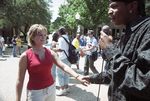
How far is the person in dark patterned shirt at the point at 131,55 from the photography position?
899mm

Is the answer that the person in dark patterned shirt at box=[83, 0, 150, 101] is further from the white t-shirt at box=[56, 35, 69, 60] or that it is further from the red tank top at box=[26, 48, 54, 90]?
the white t-shirt at box=[56, 35, 69, 60]

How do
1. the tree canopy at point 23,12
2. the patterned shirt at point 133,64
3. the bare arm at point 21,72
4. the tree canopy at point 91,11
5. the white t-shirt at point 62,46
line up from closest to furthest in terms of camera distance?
the patterned shirt at point 133,64 → the bare arm at point 21,72 → the white t-shirt at point 62,46 → the tree canopy at point 23,12 → the tree canopy at point 91,11

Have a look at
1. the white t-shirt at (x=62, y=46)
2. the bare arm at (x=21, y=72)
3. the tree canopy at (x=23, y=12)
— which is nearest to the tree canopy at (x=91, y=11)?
the tree canopy at (x=23, y=12)

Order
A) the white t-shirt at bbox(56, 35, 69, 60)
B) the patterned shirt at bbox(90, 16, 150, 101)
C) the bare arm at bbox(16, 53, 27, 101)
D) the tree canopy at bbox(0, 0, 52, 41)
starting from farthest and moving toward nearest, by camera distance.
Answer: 1. the tree canopy at bbox(0, 0, 52, 41)
2. the white t-shirt at bbox(56, 35, 69, 60)
3. the bare arm at bbox(16, 53, 27, 101)
4. the patterned shirt at bbox(90, 16, 150, 101)

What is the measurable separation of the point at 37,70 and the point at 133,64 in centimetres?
151

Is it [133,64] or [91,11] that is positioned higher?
[91,11]

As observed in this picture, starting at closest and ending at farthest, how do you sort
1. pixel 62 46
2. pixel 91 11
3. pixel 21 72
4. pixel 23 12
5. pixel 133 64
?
pixel 133 64 → pixel 21 72 → pixel 62 46 → pixel 23 12 → pixel 91 11

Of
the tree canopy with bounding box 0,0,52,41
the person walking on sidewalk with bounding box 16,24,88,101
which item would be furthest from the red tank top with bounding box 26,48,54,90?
the tree canopy with bounding box 0,0,52,41

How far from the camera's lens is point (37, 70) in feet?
6.68

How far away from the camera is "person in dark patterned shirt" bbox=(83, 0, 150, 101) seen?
0.90m

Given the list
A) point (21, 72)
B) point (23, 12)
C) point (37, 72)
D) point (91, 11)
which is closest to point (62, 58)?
point (37, 72)

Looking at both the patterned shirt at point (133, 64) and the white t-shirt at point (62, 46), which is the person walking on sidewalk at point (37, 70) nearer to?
the patterned shirt at point (133, 64)

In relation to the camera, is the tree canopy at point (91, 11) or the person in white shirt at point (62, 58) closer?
the person in white shirt at point (62, 58)

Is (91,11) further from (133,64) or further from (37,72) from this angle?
(133,64)
